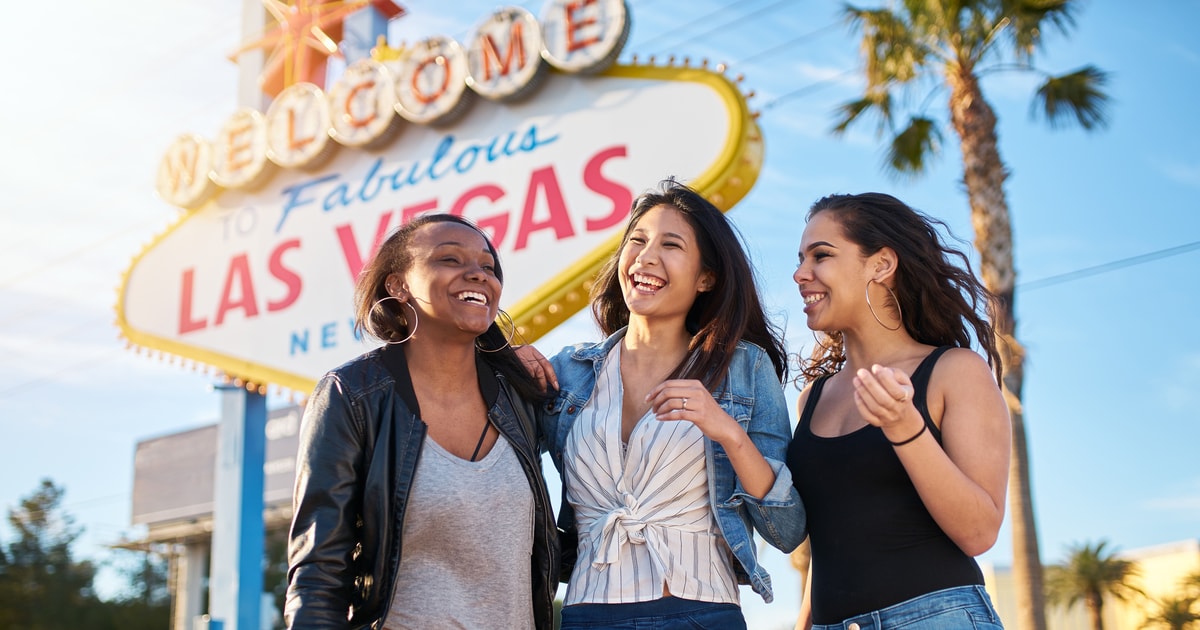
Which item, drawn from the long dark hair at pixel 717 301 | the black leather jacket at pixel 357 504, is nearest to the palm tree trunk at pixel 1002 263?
the long dark hair at pixel 717 301

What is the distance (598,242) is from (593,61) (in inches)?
62.3

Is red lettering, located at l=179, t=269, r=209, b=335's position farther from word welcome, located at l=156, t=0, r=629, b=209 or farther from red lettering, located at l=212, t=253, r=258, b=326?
word welcome, located at l=156, t=0, r=629, b=209

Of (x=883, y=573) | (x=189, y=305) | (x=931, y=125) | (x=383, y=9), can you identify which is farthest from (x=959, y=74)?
(x=883, y=573)

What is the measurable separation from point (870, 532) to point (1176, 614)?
30.9 metres

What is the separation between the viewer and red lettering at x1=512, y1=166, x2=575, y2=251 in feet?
28.9

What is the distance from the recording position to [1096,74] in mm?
12891

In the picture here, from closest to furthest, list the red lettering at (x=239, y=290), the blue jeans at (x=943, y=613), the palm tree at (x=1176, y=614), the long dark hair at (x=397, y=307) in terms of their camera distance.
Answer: the blue jeans at (x=943, y=613)
the long dark hair at (x=397, y=307)
the red lettering at (x=239, y=290)
the palm tree at (x=1176, y=614)

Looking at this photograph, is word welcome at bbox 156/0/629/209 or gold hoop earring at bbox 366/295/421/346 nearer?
gold hoop earring at bbox 366/295/421/346

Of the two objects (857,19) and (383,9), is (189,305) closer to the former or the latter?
(383,9)

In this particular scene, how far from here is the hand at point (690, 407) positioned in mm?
2990

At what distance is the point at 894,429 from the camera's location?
280cm

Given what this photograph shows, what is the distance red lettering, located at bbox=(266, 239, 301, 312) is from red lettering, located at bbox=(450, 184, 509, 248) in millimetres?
1795

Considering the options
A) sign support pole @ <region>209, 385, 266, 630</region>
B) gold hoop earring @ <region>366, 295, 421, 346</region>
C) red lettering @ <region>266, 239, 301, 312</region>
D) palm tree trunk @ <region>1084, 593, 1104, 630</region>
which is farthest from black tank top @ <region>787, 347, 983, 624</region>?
palm tree trunk @ <region>1084, 593, 1104, 630</region>

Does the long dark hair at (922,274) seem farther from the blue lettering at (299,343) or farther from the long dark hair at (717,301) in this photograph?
the blue lettering at (299,343)
